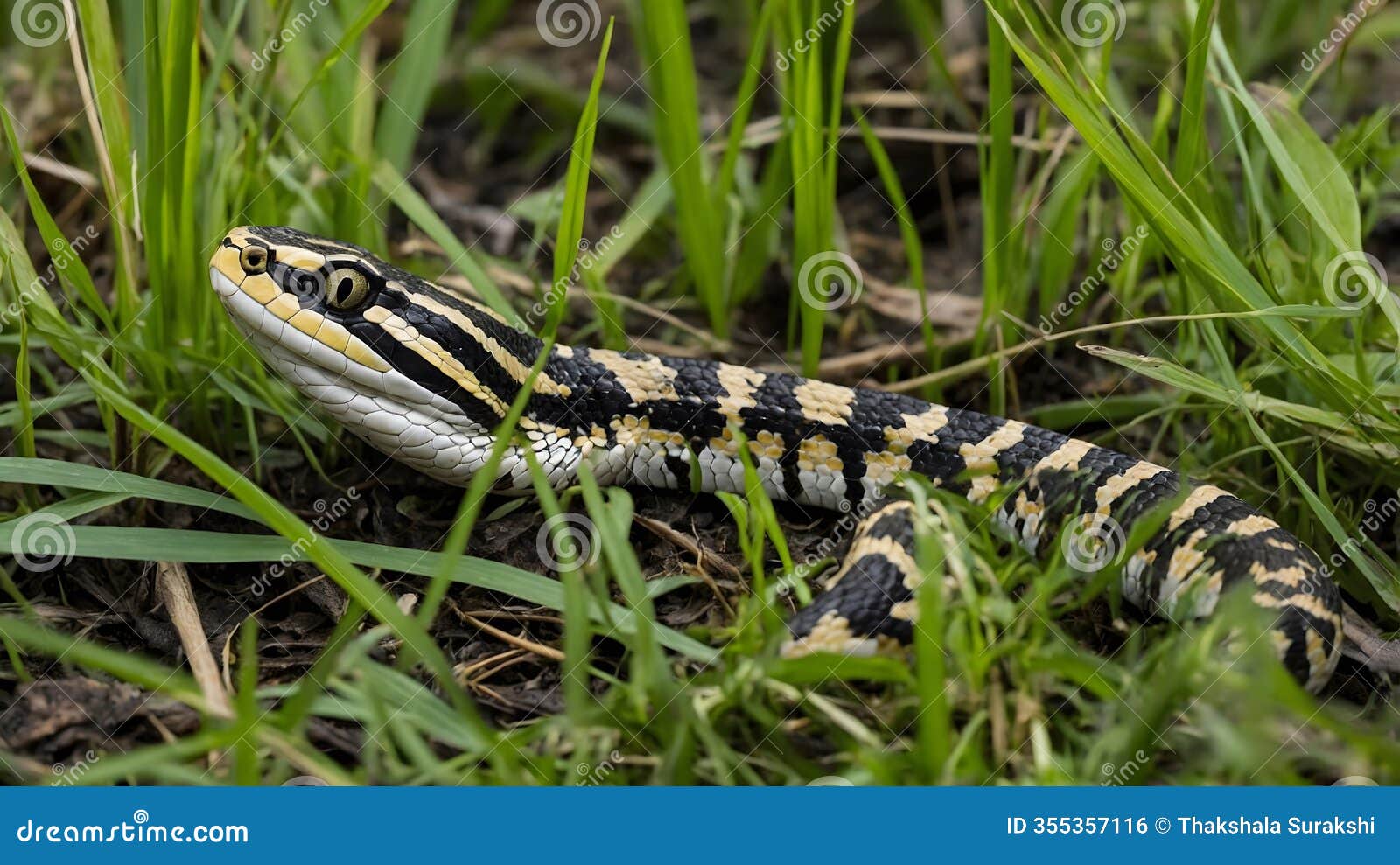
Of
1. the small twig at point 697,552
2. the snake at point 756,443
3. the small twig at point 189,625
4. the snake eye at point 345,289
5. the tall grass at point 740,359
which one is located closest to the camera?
the tall grass at point 740,359

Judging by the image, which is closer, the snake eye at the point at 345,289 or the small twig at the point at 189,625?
the small twig at the point at 189,625

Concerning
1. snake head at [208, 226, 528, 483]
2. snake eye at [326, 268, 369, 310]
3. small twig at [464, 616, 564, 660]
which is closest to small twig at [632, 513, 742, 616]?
small twig at [464, 616, 564, 660]

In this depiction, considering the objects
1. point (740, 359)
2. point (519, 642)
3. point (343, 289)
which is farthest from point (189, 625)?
point (740, 359)

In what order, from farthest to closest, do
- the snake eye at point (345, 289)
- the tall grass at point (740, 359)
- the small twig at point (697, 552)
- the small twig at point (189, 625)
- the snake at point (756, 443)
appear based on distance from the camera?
the snake eye at point (345, 289), the small twig at point (697, 552), the snake at point (756, 443), the small twig at point (189, 625), the tall grass at point (740, 359)

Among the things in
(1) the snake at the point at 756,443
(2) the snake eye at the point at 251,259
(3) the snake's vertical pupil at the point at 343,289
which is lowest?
(1) the snake at the point at 756,443

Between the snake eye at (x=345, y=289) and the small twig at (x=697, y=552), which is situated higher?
the snake eye at (x=345, y=289)

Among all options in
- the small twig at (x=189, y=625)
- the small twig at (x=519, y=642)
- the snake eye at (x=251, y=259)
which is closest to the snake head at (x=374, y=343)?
the snake eye at (x=251, y=259)

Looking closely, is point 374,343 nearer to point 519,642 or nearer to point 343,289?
point 343,289

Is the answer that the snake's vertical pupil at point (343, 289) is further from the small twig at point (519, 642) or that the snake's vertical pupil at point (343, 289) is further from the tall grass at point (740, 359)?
the small twig at point (519, 642)
